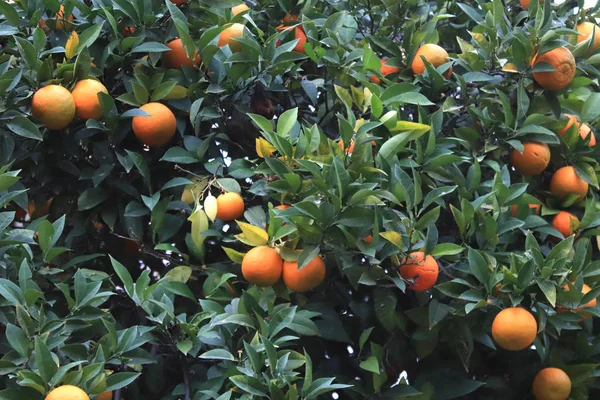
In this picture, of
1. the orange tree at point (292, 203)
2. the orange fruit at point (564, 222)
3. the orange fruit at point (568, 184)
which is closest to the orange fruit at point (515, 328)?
the orange tree at point (292, 203)

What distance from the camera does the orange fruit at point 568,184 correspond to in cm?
235

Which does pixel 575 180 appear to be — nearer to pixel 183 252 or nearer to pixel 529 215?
pixel 529 215

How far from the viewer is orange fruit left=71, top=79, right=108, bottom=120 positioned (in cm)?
210

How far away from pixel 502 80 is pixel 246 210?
753mm

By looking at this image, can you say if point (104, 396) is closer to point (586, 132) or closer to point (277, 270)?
point (277, 270)

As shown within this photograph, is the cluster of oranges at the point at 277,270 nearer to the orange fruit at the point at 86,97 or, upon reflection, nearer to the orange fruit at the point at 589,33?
the orange fruit at the point at 86,97

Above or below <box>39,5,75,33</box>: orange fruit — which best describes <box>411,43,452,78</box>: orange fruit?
below

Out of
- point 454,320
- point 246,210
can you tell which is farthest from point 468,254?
point 246,210

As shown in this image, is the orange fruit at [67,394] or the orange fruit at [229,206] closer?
the orange fruit at [67,394]

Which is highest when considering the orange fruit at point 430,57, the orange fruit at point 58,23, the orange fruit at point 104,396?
the orange fruit at point 58,23

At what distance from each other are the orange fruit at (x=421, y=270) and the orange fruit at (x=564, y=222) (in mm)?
538

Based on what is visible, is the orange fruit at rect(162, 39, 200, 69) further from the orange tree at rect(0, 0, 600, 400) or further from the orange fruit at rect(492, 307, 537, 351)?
the orange fruit at rect(492, 307, 537, 351)

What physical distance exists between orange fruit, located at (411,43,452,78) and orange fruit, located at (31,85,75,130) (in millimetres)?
908

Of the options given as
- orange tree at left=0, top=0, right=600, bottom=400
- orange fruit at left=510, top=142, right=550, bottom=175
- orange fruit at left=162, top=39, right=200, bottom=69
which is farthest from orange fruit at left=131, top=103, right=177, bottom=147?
orange fruit at left=510, top=142, right=550, bottom=175
